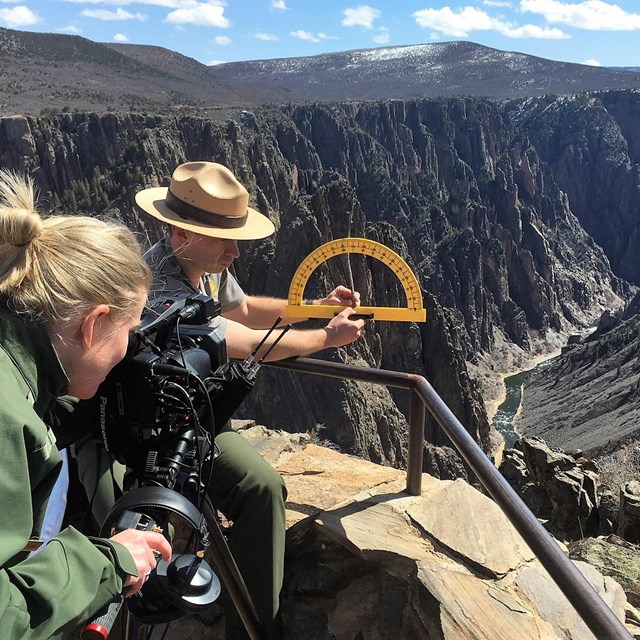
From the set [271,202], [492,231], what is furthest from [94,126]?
[492,231]

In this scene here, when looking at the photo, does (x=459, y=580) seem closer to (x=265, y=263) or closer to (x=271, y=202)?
(x=265, y=263)

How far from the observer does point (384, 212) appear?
89688 millimetres

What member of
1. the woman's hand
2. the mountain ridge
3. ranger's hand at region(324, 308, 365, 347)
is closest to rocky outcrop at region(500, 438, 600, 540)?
ranger's hand at region(324, 308, 365, 347)

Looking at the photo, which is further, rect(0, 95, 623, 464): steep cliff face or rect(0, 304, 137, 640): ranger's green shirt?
rect(0, 95, 623, 464): steep cliff face

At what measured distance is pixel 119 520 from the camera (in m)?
1.59

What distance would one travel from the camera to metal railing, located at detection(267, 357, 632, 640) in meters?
1.64

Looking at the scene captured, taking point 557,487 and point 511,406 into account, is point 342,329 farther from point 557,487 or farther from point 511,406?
point 511,406

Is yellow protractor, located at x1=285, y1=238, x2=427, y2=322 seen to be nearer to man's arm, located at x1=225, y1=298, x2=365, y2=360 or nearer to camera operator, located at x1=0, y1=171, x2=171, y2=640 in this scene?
man's arm, located at x1=225, y1=298, x2=365, y2=360

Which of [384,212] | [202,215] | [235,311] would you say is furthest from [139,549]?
[384,212]

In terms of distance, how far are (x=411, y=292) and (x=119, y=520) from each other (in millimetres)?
1872

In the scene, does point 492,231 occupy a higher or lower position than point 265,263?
lower

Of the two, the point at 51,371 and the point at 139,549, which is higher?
the point at 51,371

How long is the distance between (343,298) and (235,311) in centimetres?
62

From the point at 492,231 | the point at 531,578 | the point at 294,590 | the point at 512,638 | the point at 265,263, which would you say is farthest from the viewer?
the point at 492,231
